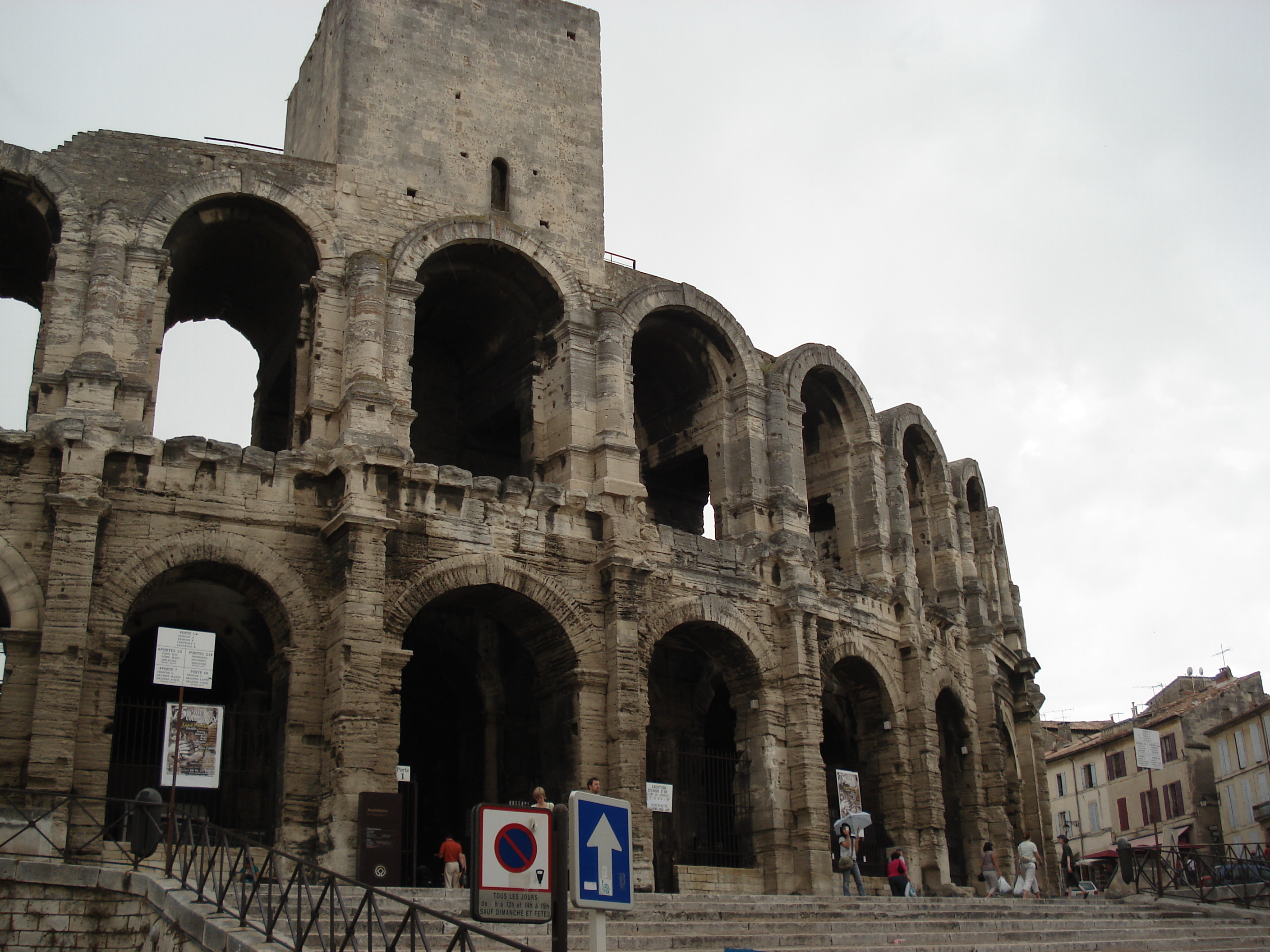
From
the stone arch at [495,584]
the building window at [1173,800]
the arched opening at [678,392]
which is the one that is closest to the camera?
the stone arch at [495,584]

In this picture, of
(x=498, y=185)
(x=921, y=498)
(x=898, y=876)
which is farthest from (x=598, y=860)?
(x=921, y=498)

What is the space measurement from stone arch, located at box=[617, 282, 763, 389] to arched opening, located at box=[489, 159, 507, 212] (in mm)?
2559

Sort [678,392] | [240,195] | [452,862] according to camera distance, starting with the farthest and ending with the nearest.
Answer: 1. [678,392]
2. [240,195]
3. [452,862]

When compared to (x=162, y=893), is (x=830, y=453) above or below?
above

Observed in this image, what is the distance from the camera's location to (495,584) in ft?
62.0

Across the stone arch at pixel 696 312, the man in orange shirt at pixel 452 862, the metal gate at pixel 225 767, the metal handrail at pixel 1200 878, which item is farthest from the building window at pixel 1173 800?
the metal gate at pixel 225 767

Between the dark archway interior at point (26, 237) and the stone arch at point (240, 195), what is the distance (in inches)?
49.9

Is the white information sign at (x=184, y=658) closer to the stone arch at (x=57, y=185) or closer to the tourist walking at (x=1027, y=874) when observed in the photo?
the stone arch at (x=57, y=185)

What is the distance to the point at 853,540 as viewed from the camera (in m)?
25.4

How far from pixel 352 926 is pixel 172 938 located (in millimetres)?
3031

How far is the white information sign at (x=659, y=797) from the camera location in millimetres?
19062

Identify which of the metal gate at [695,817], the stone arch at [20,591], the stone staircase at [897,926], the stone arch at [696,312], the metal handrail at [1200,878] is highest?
the stone arch at [696,312]

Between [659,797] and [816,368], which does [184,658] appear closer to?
[659,797]

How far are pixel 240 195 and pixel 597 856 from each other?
15548mm
